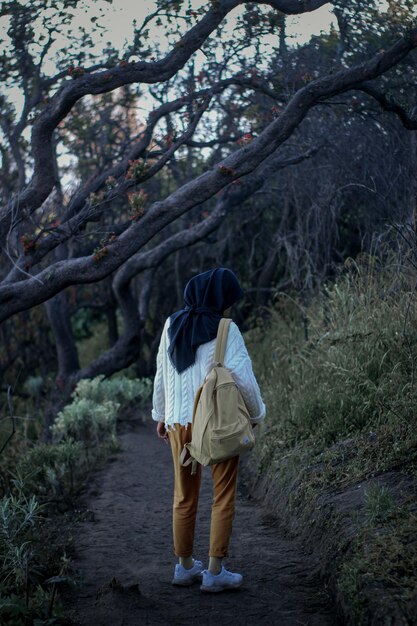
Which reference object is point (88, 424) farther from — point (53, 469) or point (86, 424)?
point (53, 469)

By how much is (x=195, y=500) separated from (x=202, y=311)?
1179 mm

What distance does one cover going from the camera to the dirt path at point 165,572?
4883 millimetres

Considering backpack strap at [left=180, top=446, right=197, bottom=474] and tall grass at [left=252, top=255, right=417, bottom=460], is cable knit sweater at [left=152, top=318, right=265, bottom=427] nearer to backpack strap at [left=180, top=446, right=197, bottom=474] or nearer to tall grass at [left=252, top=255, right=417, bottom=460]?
backpack strap at [left=180, top=446, right=197, bottom=474]

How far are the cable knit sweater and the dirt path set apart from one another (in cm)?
105

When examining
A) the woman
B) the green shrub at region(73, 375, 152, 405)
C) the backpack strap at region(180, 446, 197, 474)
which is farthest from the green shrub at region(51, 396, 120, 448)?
the backpack strap at region(180, 446, 197, 474)

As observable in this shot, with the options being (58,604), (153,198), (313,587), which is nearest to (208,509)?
(313,587)

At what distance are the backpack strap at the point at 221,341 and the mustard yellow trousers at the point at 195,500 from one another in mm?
495

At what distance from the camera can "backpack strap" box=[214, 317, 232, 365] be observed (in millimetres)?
5145

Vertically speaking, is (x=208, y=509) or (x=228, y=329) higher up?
(x=228, y=329)

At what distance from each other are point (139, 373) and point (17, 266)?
953 cm

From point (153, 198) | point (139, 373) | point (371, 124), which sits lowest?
point (139, 373)

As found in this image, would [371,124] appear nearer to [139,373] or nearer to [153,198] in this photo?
[153,198]

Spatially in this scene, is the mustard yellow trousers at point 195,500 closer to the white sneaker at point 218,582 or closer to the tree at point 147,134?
the white sneaker at point 218,582

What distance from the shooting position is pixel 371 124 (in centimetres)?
1175
